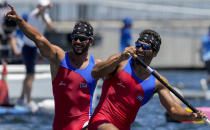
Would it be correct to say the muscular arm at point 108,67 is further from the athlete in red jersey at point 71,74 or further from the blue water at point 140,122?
the blue water at point 140,122

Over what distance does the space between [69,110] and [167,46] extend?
53.5 ft

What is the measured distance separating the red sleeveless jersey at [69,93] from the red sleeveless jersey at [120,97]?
0.47 meters

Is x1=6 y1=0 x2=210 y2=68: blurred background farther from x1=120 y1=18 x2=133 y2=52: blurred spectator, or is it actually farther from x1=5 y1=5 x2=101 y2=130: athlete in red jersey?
x1=5 y1=5 x2=101 y2=130: athlete in red jersey

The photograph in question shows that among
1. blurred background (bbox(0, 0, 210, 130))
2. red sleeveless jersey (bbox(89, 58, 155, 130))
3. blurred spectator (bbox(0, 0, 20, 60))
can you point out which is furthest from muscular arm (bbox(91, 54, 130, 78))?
blurred background (bbox(0, 0, 210, 130))

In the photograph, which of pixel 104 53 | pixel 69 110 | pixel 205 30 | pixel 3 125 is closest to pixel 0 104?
pixel 3 125

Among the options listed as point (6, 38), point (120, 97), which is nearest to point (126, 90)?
point (120, 97)

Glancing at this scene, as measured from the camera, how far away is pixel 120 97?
6.14 meters

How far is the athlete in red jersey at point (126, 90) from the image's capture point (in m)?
6.06

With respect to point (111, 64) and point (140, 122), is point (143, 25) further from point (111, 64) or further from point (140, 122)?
point (111, 64)

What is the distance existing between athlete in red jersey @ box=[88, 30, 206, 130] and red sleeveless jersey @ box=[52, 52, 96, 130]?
472 mm

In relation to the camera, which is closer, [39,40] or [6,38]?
[39,40]

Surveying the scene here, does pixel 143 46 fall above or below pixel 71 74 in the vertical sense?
above

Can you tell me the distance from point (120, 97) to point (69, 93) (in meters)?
0.67

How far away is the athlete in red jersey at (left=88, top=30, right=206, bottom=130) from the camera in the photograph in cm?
606
